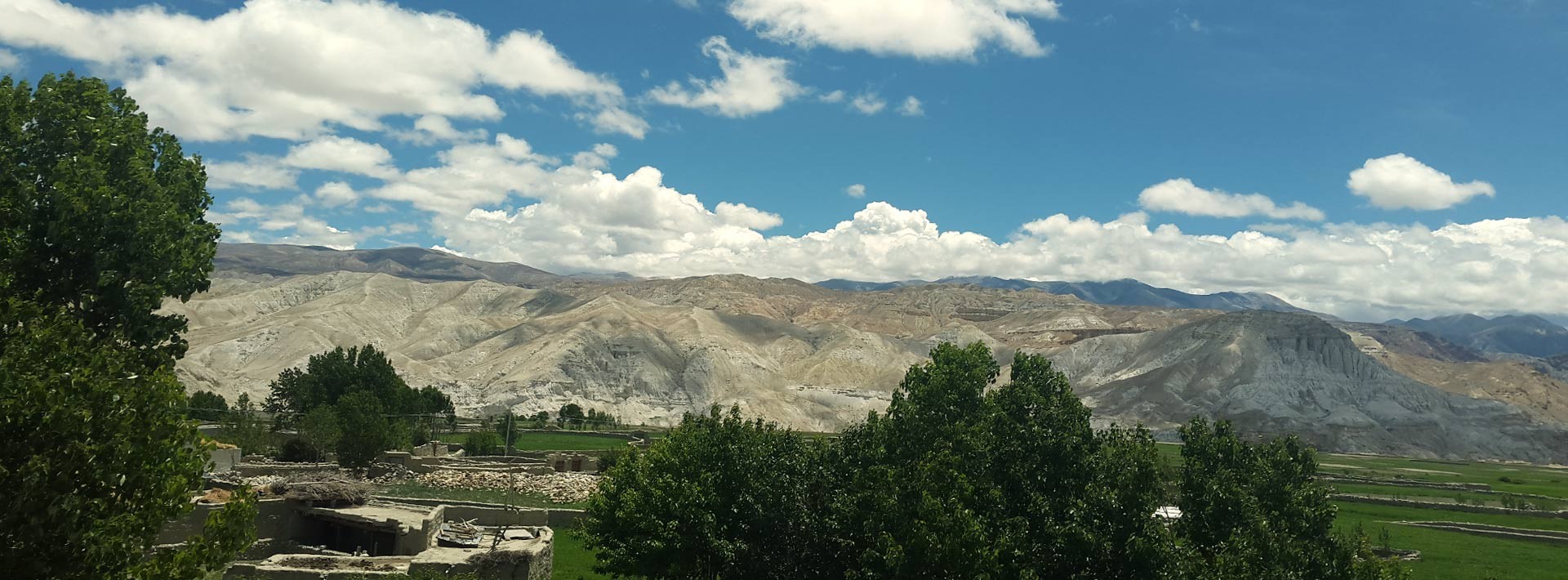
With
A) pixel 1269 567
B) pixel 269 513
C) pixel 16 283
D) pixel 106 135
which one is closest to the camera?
pixel 16 283

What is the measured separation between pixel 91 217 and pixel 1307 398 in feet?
538

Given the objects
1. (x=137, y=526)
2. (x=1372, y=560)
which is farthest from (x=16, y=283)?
(x=1372, y=560)

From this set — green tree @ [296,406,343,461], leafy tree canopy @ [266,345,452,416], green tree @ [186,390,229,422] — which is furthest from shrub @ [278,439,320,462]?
leafy tree canopy @ [266,345,452,416]

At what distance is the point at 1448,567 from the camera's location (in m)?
49.2

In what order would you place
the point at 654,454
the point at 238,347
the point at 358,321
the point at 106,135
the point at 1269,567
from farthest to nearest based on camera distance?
the point at 358,321 → the point at 238,347 → the point at 654,454 → the point at 1269,567 → the point at 106,135

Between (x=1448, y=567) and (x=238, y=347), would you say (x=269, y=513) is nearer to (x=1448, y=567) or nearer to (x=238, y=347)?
(x=1448, y=567)

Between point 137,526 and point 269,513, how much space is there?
77.1ft

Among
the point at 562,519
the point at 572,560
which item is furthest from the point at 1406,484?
the point at 572,560

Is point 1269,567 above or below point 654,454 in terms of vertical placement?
below

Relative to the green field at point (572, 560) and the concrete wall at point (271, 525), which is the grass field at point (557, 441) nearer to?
the green field at point (572, 560)

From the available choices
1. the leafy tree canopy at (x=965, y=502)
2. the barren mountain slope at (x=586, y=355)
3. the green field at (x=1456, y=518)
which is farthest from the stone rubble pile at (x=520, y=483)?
the barren mountain slope at (x=586, y=355)

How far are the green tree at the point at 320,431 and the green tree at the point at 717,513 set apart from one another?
38.1m

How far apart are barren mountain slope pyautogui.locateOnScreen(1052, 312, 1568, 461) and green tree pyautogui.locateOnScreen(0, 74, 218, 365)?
135 metres

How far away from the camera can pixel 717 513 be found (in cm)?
2598
